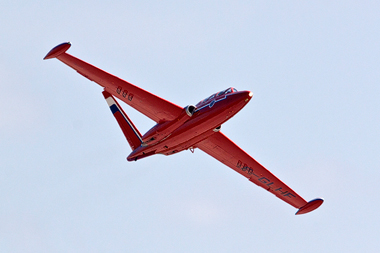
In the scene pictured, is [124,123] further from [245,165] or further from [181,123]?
[245,165]

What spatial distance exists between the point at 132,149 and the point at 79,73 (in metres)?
8.66

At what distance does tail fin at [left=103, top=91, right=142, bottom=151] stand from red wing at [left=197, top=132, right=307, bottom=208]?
556 cm

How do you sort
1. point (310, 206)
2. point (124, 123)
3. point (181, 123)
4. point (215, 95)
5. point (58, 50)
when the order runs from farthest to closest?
point (310, 206)
point (124, 123)
point (181, 123)
point (215, 95)
point (58, 50)

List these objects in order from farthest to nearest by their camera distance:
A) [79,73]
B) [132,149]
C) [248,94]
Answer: [132,149] → [79,73] → [248,94]

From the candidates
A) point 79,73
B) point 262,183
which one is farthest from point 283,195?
point 79,73

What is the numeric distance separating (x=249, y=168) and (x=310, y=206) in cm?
646

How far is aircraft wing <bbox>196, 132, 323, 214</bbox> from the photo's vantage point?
49.6m

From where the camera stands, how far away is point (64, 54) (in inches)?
1745

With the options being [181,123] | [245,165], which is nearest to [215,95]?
[181,123]

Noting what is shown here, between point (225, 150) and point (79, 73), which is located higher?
point (79, 73)

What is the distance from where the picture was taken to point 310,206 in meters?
52.0

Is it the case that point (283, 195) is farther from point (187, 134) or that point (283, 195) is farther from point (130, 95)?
point (130, 95)

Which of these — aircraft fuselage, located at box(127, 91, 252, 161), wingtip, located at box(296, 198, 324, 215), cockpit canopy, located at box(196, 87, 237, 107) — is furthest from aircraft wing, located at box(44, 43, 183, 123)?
wingtip, located at box(296, 198, 324, 215)

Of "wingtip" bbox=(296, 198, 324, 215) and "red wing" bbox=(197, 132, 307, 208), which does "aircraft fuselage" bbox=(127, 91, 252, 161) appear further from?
"wingtip" bbox=(296, 198, 324, 215)
